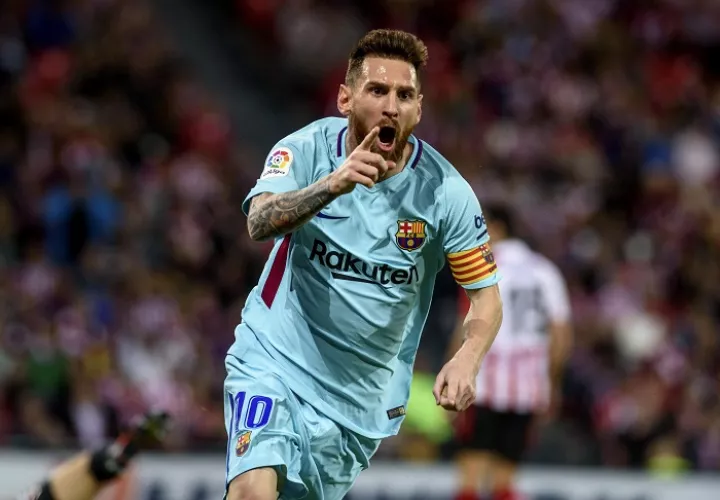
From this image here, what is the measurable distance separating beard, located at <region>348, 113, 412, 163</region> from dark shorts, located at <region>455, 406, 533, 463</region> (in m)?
4.48

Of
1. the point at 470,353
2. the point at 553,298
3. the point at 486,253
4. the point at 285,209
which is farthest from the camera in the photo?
the point at 553,298

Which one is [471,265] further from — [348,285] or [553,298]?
[553,298]

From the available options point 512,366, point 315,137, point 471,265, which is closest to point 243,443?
point 471,265

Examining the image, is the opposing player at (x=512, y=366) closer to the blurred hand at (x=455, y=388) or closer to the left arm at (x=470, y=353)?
the left arm at (x=470, y=353)

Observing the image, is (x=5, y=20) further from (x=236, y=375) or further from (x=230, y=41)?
(x=236, y=375)

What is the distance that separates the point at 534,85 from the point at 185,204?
190 inches

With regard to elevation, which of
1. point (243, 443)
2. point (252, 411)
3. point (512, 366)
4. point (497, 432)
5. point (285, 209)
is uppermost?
point (285, 209)

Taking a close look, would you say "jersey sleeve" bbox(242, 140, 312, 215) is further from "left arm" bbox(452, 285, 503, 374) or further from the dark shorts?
the dark shorts

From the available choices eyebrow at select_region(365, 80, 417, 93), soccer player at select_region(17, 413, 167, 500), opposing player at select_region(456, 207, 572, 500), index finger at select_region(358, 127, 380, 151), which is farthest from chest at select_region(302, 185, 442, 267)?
opposing player at select_region(456, 207, 572, 500)

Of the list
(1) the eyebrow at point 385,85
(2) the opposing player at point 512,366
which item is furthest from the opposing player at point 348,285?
(2) the opposing player at point 512,366

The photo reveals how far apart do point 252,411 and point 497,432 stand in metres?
4.58

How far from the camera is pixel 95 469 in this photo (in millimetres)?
6770

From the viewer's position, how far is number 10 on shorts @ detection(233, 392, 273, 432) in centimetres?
484

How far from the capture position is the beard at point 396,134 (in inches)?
188
